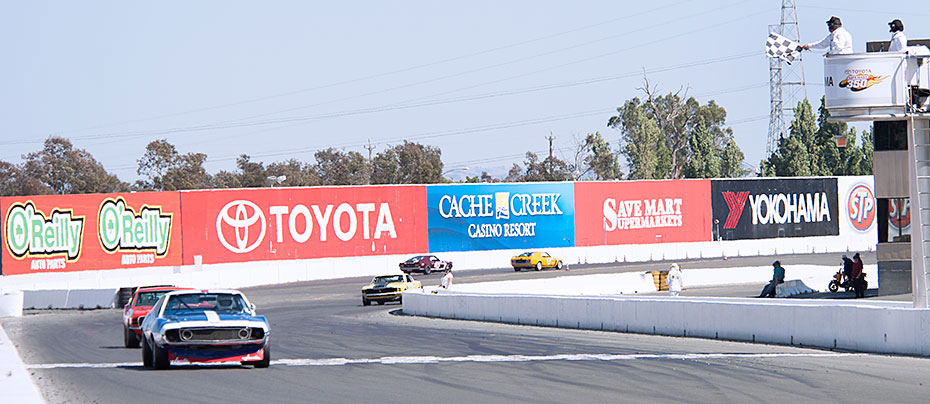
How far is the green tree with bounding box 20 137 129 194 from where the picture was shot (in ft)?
393

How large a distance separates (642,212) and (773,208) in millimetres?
11170

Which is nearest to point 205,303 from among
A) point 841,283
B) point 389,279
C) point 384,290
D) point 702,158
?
point 384,290

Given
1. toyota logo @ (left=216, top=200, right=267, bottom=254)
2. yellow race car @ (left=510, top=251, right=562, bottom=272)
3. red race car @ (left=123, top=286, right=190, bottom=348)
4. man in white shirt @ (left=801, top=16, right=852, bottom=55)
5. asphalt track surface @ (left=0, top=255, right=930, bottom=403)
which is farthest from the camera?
toyota logo @ (left=216, top=200, right=267, bottom=254)

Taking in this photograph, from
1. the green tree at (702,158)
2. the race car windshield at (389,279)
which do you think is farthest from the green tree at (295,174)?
the race car windshield at (389,279)

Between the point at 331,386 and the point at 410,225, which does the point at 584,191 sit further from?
the point at 331,386

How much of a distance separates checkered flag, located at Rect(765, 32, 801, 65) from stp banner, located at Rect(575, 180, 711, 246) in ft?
167

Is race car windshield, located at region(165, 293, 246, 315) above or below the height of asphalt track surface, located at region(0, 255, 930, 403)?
above

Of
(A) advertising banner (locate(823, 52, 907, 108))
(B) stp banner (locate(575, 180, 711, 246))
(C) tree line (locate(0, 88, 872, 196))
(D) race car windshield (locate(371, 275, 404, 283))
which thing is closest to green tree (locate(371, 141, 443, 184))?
(C) tree line (locate(0, 88, 872, 196))

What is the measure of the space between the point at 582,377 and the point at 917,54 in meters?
9.99

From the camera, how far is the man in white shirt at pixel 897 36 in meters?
20.6

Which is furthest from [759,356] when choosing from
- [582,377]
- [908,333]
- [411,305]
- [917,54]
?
[411,305]

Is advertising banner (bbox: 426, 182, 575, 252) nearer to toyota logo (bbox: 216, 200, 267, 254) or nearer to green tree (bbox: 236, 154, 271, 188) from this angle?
toyota logo (bbox: 216, 200, 267, 254)

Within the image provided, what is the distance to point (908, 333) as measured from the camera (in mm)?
18281

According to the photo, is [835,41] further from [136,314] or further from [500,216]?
[500,216]
